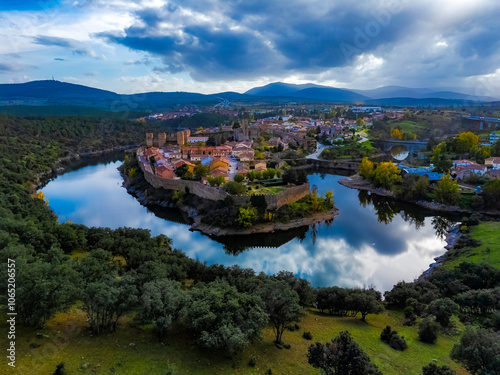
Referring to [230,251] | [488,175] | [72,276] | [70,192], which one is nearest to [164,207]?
[230,251]

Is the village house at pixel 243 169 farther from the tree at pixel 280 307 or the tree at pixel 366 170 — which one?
the tree at pixel 280 307

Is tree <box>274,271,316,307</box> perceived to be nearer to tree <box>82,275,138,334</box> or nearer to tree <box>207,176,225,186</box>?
tree <box>82,275,138,334</box>

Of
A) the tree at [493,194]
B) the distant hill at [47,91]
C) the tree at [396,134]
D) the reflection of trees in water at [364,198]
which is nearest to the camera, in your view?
the tree at [493,194]

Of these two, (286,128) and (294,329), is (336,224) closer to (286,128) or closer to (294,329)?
(294,329)

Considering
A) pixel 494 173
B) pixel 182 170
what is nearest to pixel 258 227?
pixel 182 170

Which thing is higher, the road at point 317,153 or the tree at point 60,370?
the tree at point 60,370

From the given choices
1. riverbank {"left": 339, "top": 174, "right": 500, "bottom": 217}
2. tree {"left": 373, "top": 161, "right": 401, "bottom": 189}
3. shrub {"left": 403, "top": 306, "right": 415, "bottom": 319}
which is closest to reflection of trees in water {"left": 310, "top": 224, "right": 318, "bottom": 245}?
shrub {"left": 403, "top": 306, "right": 415, "bottom": 319}

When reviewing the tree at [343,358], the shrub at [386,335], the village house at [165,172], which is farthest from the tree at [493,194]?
the village house at [165,172]
